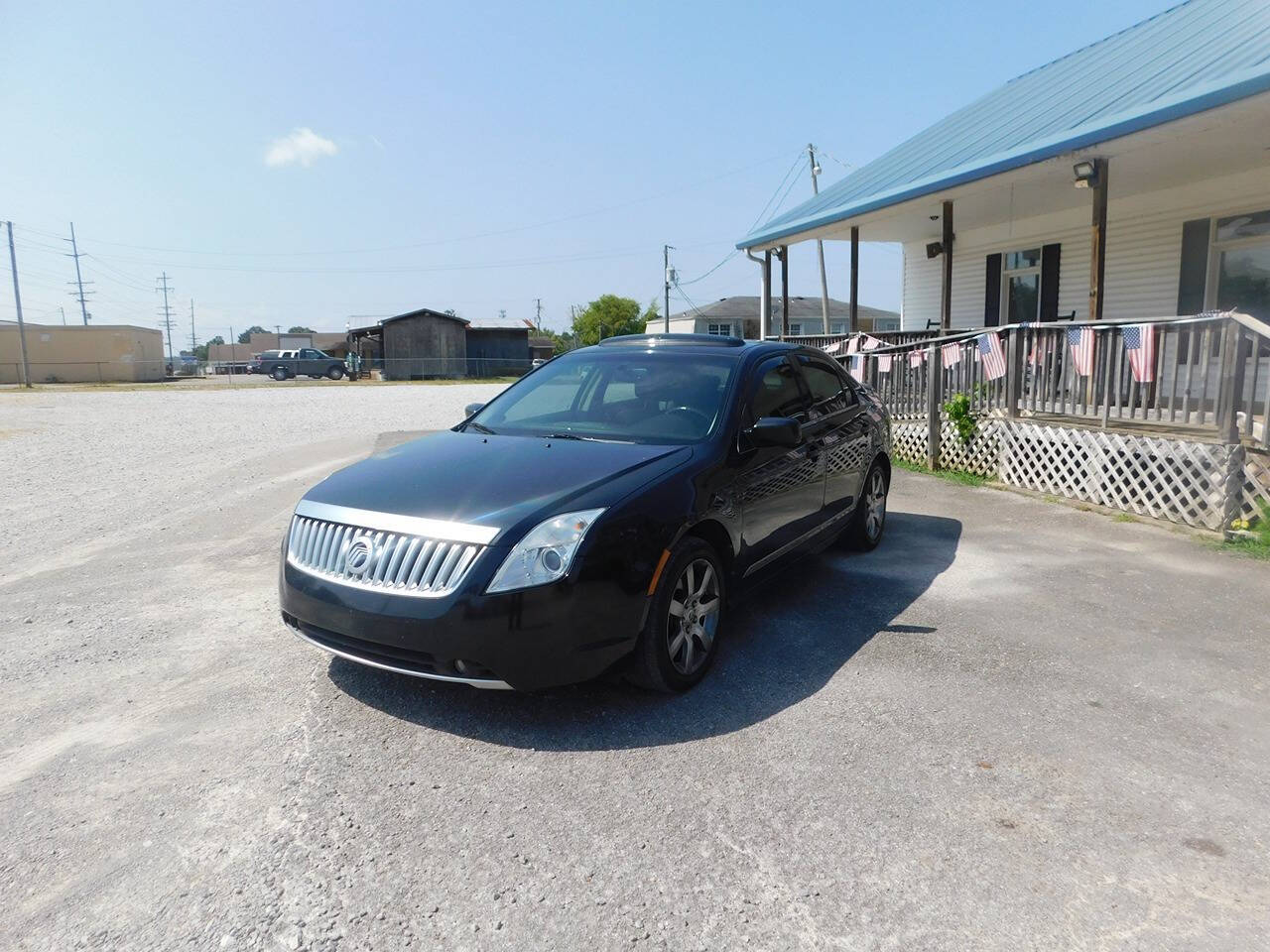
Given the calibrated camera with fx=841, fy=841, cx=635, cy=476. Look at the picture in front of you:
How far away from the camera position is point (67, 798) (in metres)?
3.00

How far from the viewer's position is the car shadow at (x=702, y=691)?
3.50m

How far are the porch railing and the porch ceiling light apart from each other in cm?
191

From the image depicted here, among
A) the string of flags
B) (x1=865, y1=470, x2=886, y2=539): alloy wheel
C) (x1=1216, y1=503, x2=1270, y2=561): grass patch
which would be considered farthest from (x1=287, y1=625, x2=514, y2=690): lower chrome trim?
the string of flags

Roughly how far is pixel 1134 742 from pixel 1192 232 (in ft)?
35.2

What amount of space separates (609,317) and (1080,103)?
7163 cm

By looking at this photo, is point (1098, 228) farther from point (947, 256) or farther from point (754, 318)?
point (754, 318)

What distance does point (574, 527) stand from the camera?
340cm

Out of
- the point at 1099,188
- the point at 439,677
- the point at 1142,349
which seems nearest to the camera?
the point at 439,677

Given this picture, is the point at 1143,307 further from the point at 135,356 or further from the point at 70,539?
the point at 135,356

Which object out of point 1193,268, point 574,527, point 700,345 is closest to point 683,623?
point 574,527

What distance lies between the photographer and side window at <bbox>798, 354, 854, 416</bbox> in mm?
5629

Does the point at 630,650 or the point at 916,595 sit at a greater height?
the point at 630,650

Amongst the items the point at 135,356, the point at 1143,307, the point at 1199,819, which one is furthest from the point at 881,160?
the point at 135,356

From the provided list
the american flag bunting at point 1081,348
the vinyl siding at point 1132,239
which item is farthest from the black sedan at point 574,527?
the vinyl siding at point 1132,239
